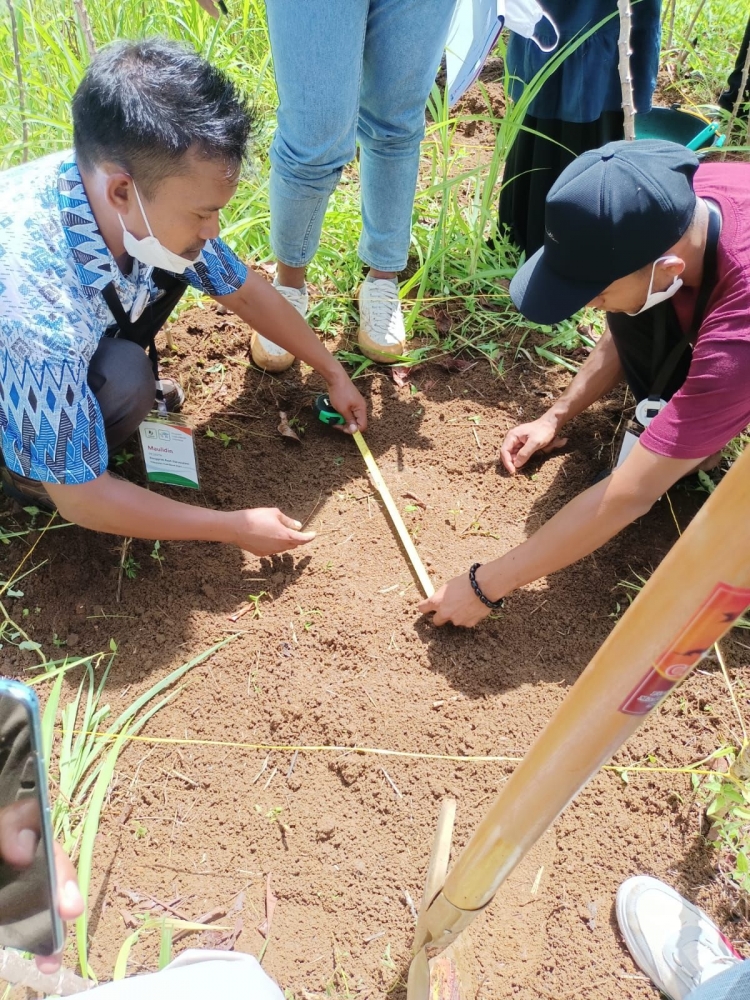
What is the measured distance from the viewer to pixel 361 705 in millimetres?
1801

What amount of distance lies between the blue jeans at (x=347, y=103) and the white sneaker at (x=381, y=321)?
0.17 metres

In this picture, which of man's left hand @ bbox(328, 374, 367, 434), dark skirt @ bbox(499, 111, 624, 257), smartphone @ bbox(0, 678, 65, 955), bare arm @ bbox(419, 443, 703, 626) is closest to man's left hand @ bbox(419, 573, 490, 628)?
bare arm @ bbox(419, 443, 703, 626)

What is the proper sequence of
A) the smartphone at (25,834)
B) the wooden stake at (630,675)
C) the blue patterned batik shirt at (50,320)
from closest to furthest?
the wooden stake at (630,675) → the smartphone at (25,834) → the blue patterned batik shirt at (50,320)

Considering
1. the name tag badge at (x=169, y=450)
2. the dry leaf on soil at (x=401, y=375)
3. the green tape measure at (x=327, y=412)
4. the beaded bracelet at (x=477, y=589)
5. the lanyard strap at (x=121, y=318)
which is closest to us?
the lanyard strap at (x=121, y=318)

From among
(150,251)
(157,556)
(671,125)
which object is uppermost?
(671,125)

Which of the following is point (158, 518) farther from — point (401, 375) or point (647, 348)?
point (647, 348)

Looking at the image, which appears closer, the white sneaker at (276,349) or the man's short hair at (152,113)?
the man's short hair at (152,113)

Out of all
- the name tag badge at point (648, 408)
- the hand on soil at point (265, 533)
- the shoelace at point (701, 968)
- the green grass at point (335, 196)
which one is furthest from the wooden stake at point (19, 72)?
the shoelace at point (701, 968)

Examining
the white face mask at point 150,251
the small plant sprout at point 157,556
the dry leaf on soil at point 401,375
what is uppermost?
the white face mask at point 150,251

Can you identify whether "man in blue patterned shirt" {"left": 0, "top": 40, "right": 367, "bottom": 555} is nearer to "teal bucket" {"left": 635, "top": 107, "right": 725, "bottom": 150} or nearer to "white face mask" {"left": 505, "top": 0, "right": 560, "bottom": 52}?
"white face mask" {"left": 505, "top": 0, "right": 560, "bottom": 52}

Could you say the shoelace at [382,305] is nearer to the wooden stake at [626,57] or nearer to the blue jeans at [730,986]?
the wooden stake at [626,57]

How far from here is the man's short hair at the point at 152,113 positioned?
54.8 inches

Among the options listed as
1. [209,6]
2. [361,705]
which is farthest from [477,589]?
[209,6]

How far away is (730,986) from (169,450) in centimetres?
161
